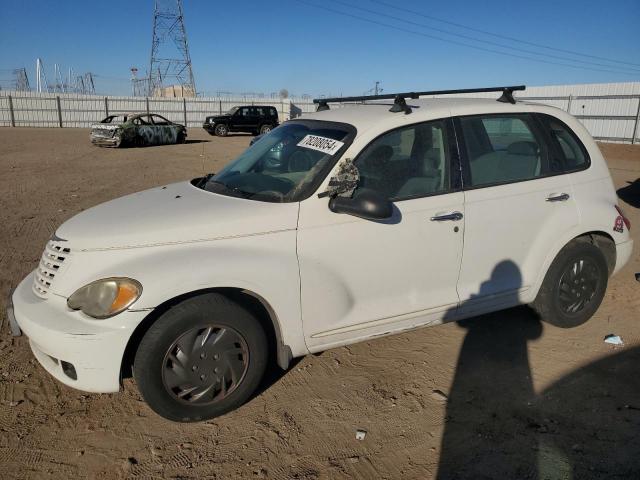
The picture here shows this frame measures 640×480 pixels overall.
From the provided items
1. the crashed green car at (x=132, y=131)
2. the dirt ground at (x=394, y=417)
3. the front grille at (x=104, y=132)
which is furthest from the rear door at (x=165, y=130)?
the dirt ground at (x=394, y=417)

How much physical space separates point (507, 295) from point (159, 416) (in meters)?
2.57

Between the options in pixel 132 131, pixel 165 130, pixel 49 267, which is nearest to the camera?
pixel 49 267

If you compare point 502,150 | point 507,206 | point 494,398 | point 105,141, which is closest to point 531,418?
point 494,398

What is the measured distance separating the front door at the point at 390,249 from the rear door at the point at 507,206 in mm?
147

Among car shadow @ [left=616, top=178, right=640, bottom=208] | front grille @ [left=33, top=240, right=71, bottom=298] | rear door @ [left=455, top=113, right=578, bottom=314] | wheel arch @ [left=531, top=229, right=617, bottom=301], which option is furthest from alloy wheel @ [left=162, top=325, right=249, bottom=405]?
car shadow @ [left=616, top=178, right=640, bottom=208]

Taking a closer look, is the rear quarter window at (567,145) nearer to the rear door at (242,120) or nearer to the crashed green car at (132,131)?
the crashed green car at (132,131)

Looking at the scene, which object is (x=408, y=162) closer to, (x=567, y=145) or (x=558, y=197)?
(x=558, y=197)

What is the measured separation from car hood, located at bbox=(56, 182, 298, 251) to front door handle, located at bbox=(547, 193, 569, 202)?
2015mm

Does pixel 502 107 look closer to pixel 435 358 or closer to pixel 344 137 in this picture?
pixel 344 137

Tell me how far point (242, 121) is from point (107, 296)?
2780 centimetres

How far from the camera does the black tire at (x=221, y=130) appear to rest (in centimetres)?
2894

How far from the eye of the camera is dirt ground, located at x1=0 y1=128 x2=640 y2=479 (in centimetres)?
269

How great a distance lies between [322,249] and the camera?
3.07 meters

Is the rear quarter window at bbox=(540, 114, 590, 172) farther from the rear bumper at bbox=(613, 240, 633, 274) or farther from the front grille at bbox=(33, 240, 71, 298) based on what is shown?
the front grille at bbox=(33, 240, 71, 298)
